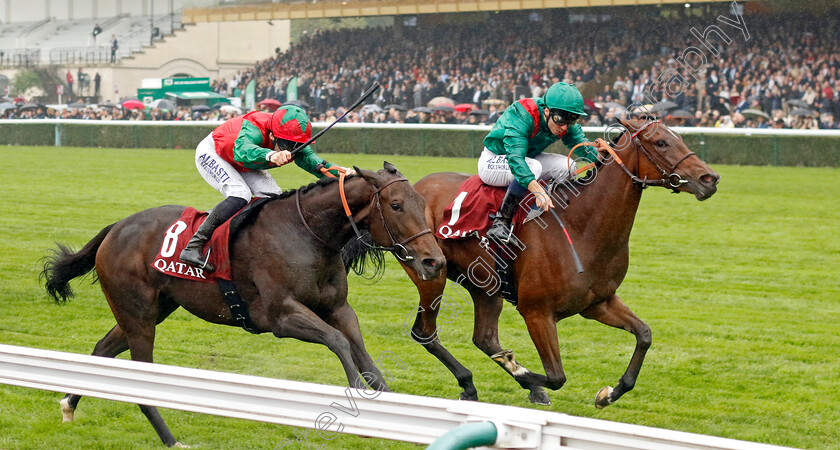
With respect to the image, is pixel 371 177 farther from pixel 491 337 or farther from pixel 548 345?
pixel 491 337

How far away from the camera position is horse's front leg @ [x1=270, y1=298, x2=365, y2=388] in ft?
13.2

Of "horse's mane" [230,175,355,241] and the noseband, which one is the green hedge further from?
"horse's mane" [230,175,355,241]

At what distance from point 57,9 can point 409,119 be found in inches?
1094

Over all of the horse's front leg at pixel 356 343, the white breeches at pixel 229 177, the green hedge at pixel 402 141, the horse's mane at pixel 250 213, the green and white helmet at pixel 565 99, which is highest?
the green and white helmet at pixel 565 99

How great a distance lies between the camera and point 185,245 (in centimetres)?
466

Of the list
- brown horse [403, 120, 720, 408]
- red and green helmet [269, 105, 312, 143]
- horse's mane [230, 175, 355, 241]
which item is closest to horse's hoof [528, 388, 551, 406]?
brown horse [403, 120, 720, 408]

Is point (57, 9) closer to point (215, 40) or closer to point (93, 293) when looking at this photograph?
point (215, 40)

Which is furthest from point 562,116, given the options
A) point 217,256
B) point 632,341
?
point 632,341

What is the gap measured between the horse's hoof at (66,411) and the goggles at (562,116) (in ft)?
8.99

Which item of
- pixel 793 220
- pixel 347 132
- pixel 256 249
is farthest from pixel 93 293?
pixel 347 132

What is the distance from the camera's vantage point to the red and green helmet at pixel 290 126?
4539mm

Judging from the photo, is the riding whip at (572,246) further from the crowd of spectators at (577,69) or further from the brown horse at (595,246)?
the crowd of spectators at (577,69)

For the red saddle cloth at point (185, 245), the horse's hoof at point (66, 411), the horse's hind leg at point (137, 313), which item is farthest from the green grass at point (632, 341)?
the red saddle cloth at point (185, 245)

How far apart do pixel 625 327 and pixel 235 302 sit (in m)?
1.93
